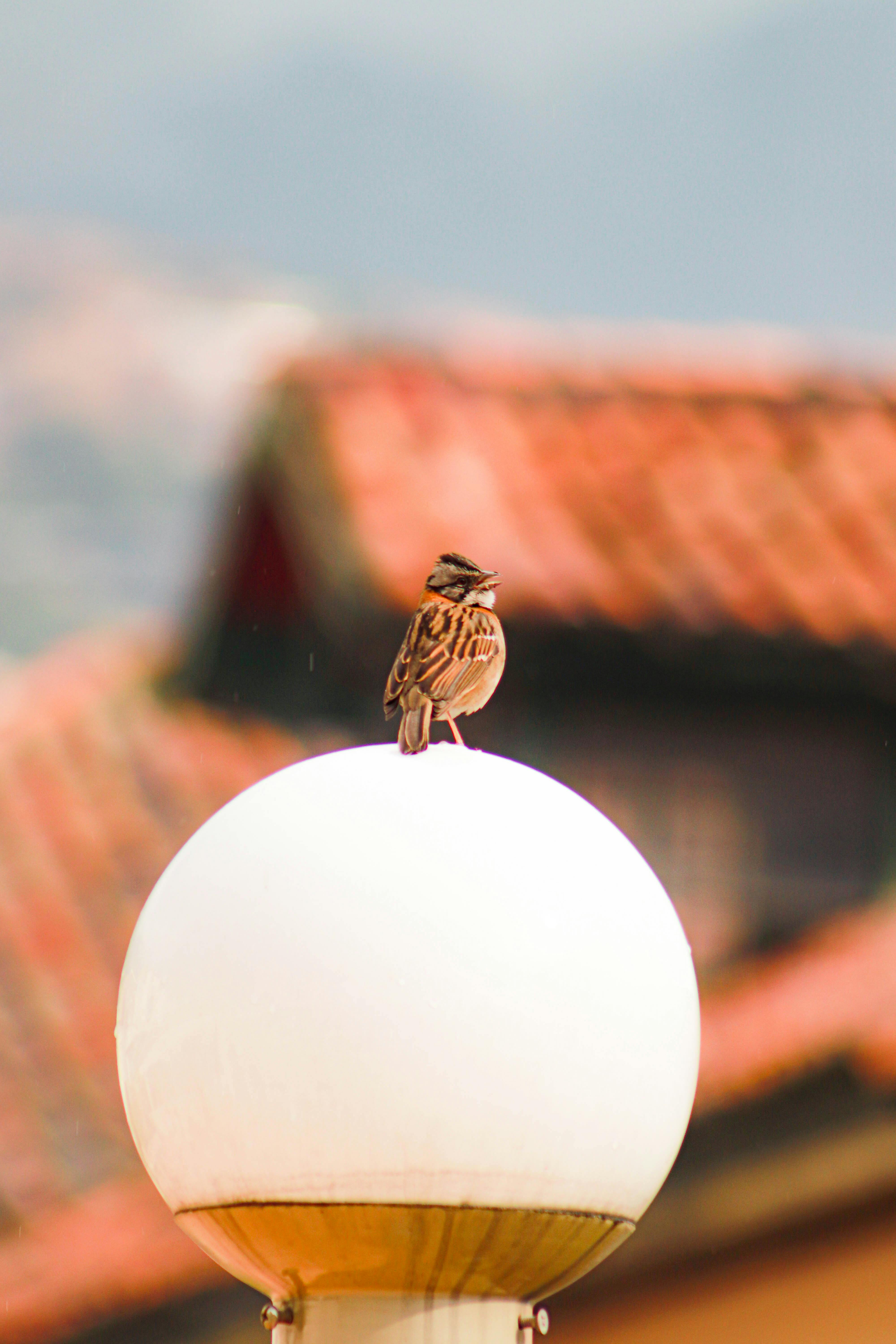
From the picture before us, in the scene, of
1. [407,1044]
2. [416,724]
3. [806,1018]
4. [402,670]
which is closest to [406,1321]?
[407,1044]

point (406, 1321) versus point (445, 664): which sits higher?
point (445, 664)

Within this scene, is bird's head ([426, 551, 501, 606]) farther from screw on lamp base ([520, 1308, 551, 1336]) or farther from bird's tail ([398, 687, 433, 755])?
screw on lamp base ([520, 1308, 551, 1336])

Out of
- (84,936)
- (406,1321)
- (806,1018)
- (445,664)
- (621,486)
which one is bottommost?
(406,1321)

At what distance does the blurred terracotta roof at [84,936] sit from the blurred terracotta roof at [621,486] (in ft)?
5.70

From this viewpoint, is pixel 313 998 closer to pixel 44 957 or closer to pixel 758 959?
pixel 758 959

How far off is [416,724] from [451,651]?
0.54 ft

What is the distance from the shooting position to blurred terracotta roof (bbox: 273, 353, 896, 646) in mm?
8016

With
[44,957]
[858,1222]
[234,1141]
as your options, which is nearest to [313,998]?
[234,1141]

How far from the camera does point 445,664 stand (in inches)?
Answer: 99.7

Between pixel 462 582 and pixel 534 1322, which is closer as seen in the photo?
pixel 534 1322

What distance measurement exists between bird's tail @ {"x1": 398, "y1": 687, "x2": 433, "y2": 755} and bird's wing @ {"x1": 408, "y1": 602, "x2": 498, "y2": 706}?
0.01m

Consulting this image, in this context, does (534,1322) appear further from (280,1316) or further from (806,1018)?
(806,1018)

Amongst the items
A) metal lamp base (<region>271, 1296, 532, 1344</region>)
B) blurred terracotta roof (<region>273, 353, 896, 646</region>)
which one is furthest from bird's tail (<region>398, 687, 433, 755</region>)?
blurred terracotta roof (<region>273, 353, 896, 646</region>)

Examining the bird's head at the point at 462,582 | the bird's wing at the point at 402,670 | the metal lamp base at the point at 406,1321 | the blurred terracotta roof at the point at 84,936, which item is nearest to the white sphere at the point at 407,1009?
the metal lamp base at the point at 406,1321
